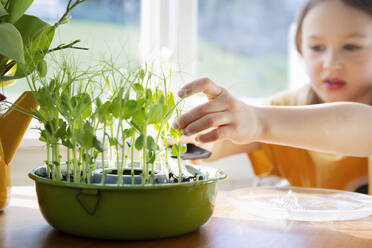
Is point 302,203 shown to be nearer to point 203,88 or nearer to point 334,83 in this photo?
point 203,88

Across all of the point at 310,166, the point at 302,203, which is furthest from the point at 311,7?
the point at 302,203

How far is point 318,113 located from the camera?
0.78 m

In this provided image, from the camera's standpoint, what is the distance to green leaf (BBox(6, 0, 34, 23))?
572mm

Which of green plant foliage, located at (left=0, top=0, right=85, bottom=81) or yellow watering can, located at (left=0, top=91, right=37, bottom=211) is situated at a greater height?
green plant foliage, located at (left=0, top=0, right=85, bottom=81)

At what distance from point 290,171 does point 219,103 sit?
2.82 feet

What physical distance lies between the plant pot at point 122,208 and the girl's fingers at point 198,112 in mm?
94

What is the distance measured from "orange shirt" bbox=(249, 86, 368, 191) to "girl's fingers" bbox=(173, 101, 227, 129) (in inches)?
31.8

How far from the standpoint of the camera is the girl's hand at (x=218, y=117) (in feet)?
→ 1.84

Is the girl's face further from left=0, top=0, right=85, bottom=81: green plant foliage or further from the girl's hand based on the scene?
left=0, top=0, right=85, bottom=81: green plant foliage

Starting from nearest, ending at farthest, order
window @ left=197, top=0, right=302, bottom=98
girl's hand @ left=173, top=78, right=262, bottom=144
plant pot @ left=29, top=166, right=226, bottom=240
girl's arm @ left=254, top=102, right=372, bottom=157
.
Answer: plant pot @ left=29, top=166, right=226, bottom=240 → girl's hand @ left=173, top=78, right=262, bottom=144 → girl's arm @ left=254, top=102, right=372, bottom=157 → window @ left=197, top=0, right=302, bottom=98

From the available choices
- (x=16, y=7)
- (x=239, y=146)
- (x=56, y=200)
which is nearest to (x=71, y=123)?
(x=56, y=200)

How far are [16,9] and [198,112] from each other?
28 centimetres

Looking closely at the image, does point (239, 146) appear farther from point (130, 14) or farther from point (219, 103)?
point (219, 103)

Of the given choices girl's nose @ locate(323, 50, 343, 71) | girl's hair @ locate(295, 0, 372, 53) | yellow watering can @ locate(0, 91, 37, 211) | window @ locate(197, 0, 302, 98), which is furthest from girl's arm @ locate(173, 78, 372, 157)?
window @ locate(197, 0, 302, 98)
